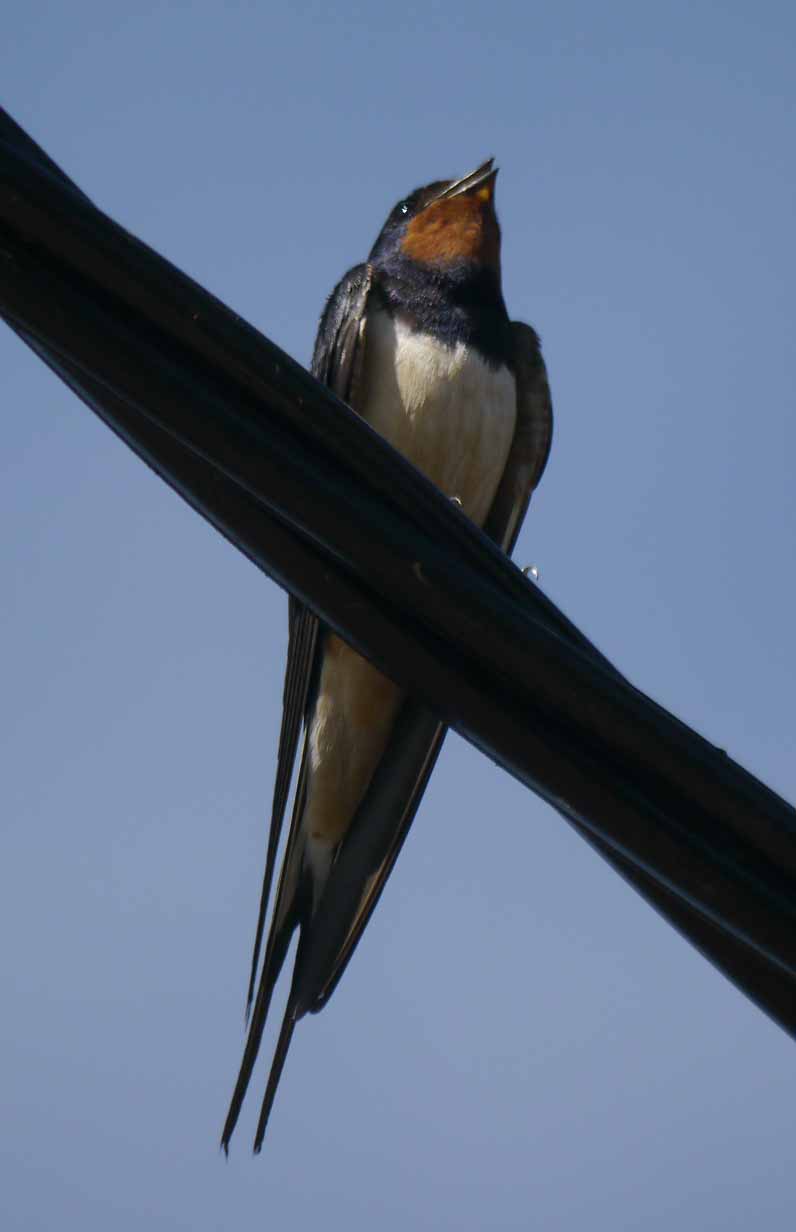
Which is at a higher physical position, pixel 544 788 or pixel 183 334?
pixel 183 334

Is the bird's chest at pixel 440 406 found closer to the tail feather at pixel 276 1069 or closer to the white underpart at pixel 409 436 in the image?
the white underpart at pixel 409 436

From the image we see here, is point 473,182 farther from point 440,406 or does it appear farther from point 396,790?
point 396,790

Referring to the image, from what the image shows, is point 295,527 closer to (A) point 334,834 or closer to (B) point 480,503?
(A) point 334,834

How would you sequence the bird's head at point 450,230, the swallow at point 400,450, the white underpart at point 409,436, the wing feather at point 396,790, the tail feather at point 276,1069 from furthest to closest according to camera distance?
the bird's head at point 450,230, the white underpart at point 409,436, the swallow at point 400,450, the wing feather at point 396,790, the tail feather at point 276,1069

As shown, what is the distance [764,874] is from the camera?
44.4 inches

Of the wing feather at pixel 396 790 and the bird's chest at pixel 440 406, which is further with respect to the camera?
the bird's chest at pixel 440 406

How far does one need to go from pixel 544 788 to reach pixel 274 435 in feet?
1.00

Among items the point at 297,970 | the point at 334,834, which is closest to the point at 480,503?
the point at 334,834

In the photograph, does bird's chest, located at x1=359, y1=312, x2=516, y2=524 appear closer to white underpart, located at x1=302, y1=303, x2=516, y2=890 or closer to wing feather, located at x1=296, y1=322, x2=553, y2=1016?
white underpart, located at x1=302, y1=303, x2=516, y2=890

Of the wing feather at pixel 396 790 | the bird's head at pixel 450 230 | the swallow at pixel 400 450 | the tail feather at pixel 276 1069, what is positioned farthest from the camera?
the bird's head at pixel 450 230

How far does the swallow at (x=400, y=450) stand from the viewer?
10.1ft

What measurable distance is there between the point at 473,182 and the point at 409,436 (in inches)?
34.0

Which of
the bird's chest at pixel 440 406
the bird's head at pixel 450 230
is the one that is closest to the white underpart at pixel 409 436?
the bird's chest at pixel 440 406

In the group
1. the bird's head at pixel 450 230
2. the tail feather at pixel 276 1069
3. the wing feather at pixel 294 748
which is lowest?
the tail feather at pixel 276 1069
